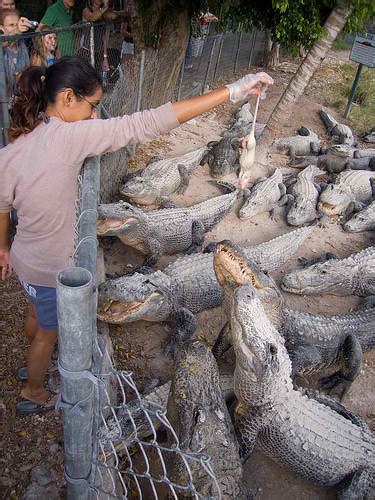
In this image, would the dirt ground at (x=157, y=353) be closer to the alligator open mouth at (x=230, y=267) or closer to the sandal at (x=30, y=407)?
the sandal at (x=30, y=407)

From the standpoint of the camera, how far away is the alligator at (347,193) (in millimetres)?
6141

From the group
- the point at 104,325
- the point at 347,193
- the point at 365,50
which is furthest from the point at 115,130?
the point at 365,50

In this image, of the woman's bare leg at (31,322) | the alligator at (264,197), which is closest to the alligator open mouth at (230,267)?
the woman's bare leg at (31,322)

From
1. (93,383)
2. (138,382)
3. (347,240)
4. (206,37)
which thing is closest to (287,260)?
(347,240)

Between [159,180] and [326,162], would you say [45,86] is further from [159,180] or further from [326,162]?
[326,162]

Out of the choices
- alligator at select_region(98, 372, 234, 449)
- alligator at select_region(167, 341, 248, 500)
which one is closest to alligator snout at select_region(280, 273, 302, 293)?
alligator at select_region(98, 372, 234, 449)

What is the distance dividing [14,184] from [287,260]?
11.4 feet

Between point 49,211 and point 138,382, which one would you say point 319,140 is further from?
point 49,211

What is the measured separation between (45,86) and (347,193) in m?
5.17

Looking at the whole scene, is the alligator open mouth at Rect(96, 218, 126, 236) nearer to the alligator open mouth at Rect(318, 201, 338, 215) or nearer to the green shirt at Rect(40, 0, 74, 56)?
the green shirt at Rect(40, 0, 74, 56)

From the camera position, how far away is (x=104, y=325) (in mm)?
3668

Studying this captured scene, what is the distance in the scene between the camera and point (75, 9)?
21.2 feet

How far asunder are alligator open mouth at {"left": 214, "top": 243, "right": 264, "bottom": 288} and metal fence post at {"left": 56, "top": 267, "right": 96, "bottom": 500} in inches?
64.4

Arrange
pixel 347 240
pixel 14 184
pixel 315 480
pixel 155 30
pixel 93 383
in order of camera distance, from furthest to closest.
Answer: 1. pixel 155 30
2. pixel 347 240
3. pixel 315 480
4. pixel 14 184
5. pixel 93 383
